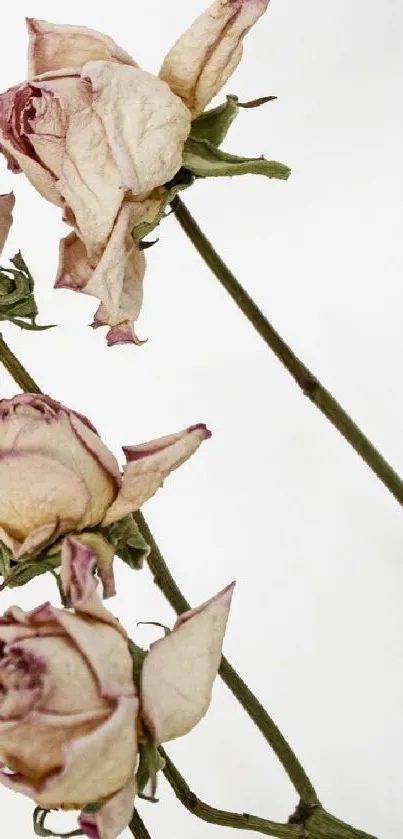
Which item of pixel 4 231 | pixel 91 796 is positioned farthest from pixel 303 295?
pixel 91 796

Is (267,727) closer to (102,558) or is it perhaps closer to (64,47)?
(102,558)

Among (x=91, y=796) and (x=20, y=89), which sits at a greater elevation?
(x=20, y=89)

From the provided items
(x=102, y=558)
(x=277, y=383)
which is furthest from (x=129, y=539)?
(x=277, y=383)

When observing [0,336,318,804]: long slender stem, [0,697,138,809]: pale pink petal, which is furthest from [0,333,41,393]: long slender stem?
[0,697,138,809]: pale pink petal

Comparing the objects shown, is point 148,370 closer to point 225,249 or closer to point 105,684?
point 225,249

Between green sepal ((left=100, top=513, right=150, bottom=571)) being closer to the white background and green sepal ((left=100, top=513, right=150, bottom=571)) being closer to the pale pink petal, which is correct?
the pale pink petal

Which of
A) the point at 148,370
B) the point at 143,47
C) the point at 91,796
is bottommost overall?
the point at 91,796
